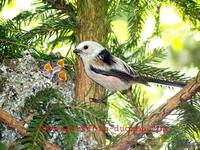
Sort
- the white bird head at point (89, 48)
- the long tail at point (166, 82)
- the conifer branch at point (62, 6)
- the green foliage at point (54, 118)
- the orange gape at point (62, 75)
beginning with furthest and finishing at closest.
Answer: the orange gape at point (62, 75) → the conifer branch at point (62, 6) → the white bird head at point (89, 48) → the long tail at point (166, 82) → the green foliage at point (54, 118)

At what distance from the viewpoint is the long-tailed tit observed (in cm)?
200

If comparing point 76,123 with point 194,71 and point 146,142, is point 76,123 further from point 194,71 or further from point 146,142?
point 194,71

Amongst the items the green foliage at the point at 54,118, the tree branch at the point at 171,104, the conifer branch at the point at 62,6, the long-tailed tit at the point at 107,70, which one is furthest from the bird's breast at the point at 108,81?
the tree branch at the point at 171,104

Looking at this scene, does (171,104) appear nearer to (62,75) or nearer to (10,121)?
(10,121)

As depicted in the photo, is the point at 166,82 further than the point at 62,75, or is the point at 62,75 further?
the point at 62,75

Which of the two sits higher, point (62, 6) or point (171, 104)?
point (62, 6)

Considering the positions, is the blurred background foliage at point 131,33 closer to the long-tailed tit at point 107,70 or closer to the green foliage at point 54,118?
the long-tailed tit at point 107,70

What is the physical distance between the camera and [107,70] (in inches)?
82.4

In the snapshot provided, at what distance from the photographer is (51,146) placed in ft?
4.70

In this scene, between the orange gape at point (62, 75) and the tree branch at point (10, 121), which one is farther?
the orange gape at point (62, 75)

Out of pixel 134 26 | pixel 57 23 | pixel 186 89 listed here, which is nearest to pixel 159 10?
pixel 134 26

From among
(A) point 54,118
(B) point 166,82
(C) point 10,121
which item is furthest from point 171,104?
(B) point 166,82

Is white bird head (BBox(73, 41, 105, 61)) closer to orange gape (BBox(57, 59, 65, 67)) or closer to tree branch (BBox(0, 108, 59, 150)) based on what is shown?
orange gape (BBox(57, 59, 65, 67))

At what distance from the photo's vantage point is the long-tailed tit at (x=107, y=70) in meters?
2.00
